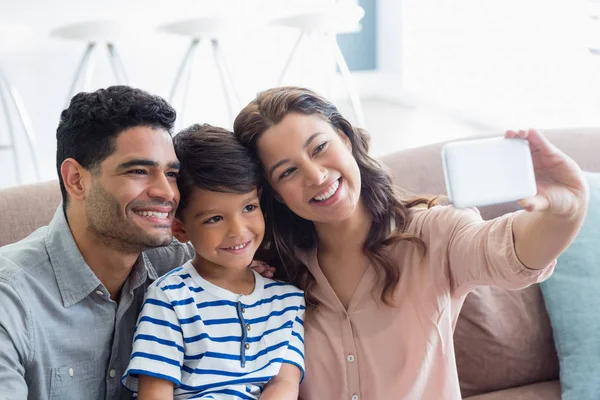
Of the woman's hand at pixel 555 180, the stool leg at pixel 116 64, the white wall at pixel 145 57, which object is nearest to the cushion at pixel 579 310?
the woman's hand at pixel 555 180

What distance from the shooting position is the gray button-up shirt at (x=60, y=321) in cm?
141

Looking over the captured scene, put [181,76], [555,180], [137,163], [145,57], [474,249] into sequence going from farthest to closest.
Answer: [145,57]
[181,76]
[137,163]
[474,249]
[555,180]

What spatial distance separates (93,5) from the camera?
181 inches

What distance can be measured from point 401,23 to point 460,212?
4.73 metres

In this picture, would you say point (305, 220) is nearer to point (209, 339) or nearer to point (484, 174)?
point (209, 339)

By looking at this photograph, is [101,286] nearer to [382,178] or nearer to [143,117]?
[143,117]

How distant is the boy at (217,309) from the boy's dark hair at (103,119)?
10 cm

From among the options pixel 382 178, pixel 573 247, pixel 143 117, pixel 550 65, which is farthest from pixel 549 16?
pixel 143 117

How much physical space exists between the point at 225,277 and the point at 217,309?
0.31 feet

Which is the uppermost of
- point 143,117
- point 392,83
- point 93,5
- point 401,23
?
point 143,117

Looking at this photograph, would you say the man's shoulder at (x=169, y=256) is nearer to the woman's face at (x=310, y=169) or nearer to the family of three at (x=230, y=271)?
the family of three at (x=230, y=271)

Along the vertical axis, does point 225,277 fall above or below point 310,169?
below

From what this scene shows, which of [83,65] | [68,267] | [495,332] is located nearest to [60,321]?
[68,267]

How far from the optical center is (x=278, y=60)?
5324 millimetres
